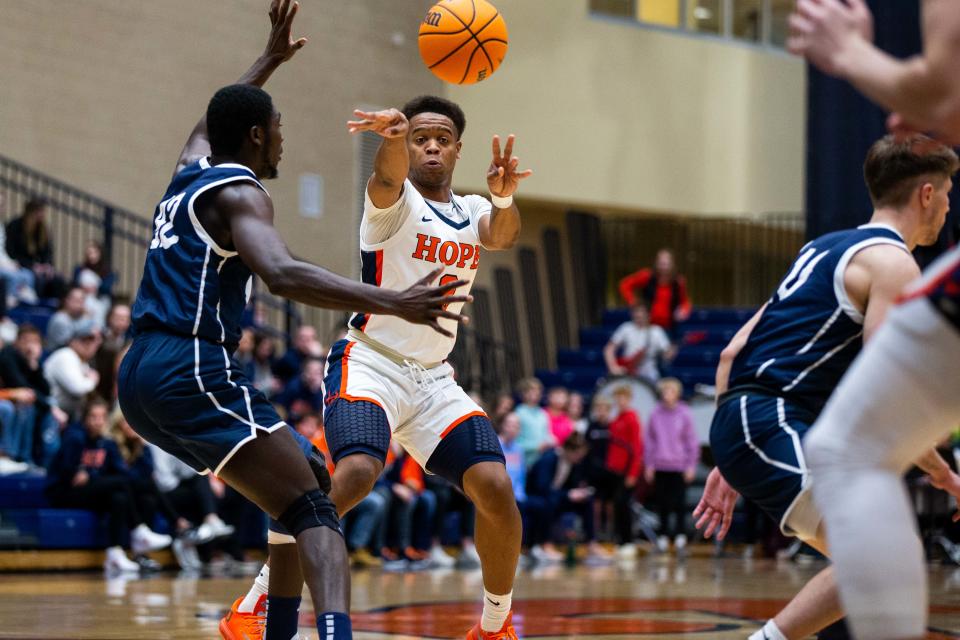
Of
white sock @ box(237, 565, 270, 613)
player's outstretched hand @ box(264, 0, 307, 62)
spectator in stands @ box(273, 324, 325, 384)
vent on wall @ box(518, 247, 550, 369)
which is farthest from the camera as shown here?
vent on wall @ box(518, 247, 550, 369)

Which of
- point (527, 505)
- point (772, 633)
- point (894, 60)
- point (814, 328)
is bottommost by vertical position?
point (527, 505)

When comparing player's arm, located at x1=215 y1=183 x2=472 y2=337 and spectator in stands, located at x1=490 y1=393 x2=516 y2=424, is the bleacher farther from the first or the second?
player's arm, located at x1=215 y1=183 x2=472 y2=337

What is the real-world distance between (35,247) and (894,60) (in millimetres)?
12787

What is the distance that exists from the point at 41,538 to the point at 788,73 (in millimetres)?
15779

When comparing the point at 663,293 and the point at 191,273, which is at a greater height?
the point at 663,293

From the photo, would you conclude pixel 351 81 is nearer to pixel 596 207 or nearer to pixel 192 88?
pixel 192 88

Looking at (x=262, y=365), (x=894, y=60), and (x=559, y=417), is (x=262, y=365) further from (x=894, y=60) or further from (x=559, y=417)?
(x=894, y=60)

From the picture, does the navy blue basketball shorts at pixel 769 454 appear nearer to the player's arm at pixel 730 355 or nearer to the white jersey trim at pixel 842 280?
the player's arm at pixel 730 355

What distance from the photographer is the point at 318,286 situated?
13.1 ft

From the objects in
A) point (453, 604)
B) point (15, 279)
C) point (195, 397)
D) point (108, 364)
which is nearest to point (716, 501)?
point (195, 397)

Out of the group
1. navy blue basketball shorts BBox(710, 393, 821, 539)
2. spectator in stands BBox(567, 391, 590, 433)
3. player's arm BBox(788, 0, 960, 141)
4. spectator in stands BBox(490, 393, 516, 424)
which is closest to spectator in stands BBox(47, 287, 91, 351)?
spectator in stands BBox(490, 393, 516, 424)

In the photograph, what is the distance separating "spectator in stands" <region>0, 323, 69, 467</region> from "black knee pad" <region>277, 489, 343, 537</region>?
8.02m

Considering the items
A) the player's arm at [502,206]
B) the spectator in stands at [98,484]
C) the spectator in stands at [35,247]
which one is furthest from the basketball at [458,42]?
the spectator in stands at [35,247]

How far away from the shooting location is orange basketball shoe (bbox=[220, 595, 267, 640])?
521 cm
